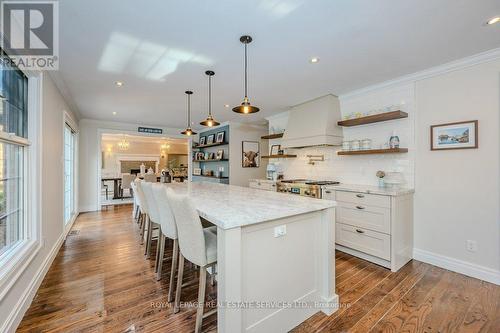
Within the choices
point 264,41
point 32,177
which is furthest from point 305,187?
point 32,177

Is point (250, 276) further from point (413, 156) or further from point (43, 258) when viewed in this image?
point (413, 156)

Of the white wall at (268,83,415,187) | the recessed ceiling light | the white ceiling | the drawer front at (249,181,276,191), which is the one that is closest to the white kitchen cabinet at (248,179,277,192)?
the drawer front at (249,181,276,191)

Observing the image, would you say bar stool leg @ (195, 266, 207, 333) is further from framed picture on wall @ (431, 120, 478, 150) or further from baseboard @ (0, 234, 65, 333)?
framed picture on wall @ (431, 120, 478, 150)

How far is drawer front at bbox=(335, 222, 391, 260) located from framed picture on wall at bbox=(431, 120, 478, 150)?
1.31m

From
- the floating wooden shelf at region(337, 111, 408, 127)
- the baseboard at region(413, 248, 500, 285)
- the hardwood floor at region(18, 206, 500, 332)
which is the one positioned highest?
the floating wooden shelf at region(337, 111, 408, 127)

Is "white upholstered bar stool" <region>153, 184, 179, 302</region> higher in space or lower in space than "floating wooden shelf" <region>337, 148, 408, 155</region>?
lower

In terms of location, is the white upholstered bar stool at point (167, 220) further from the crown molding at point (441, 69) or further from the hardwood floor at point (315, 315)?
the crown molding at point (441, 69)

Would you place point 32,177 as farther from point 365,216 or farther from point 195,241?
point 365,216

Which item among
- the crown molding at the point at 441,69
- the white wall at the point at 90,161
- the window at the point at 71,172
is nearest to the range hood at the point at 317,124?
the crown molding at the point at 441,69

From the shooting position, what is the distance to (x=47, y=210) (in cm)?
259

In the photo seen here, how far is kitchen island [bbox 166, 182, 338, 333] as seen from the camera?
1372 mm

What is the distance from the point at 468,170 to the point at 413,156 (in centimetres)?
56

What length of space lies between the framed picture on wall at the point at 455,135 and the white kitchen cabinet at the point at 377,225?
0.69m

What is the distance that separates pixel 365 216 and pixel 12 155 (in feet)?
12.3
